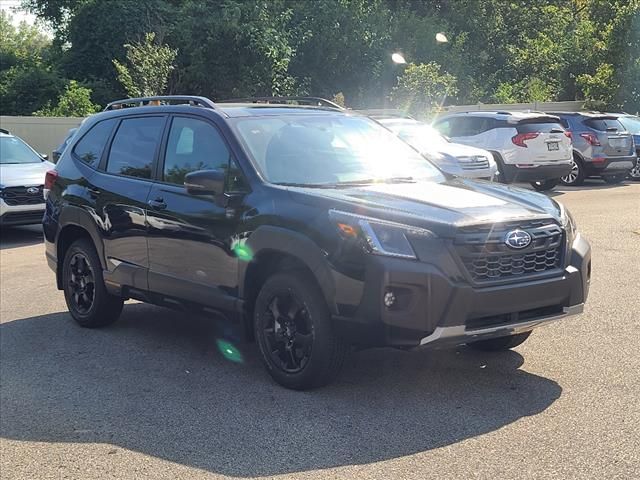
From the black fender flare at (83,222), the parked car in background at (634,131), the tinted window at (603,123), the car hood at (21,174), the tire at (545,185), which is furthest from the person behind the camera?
the parked car in background at (634,131)

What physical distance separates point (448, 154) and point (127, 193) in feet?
28.6

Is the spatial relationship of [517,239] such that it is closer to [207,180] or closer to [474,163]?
[207,180]

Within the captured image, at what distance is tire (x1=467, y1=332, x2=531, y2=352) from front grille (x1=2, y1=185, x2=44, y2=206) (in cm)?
898

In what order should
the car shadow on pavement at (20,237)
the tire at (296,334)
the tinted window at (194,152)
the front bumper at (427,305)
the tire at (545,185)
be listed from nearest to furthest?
the front bumper at (427,305) → the tire at (296,334) → the tinted window at (194,152) → the car shadow on pavement at (20,237) → the tire at (545,185)

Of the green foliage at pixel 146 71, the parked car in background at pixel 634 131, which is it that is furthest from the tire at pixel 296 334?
the green foliage at pixel 146 71

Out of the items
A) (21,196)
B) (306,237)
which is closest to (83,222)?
(306,237)

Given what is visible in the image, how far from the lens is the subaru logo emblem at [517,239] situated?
4730 millimetres

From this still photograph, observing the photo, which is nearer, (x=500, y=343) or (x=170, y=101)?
(x=500, y=343)

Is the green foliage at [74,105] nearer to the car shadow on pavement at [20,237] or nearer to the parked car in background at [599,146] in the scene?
the car shadow on pavement at [20,237]

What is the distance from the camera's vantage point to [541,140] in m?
16.4

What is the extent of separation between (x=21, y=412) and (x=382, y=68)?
109 ft

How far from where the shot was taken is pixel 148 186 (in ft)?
20.5

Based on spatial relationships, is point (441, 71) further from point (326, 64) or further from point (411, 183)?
point (411, 183)

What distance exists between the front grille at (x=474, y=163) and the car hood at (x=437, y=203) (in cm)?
861
